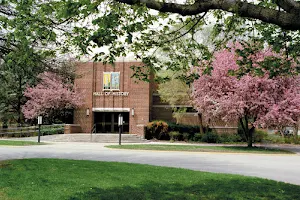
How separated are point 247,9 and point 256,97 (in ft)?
62.5

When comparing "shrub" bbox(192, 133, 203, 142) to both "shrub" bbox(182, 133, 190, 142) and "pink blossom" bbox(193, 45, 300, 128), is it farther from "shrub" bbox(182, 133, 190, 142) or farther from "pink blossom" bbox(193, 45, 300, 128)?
"pink blossom" bbox(193, 45, 300, 128)

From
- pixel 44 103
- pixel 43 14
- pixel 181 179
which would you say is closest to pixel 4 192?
pixel 43 14

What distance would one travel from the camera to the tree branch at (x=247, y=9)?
5180 millimetres

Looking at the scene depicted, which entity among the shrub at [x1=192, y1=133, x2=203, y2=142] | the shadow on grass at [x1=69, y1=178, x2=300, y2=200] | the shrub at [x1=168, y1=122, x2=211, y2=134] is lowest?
the shadow on grass at [x1=69, y1=178, x2=300, y2=200]

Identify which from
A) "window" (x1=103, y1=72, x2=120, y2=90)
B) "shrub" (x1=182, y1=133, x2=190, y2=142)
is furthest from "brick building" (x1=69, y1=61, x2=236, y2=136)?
"shrub" (x1=182, y1=133, x2=190, y2=142)

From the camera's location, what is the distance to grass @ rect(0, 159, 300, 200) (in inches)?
296

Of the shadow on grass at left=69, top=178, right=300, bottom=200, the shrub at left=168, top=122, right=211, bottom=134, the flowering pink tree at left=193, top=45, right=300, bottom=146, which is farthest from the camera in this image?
the shrub at left=168, top=122, right=211, bottom=134

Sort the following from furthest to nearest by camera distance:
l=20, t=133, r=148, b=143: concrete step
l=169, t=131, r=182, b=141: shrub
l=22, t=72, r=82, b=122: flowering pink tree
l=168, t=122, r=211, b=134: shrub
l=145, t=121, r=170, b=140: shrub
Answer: l=22, t=72, r=82, b=122: flowering pink tree < l=168, t=122, r=211, b=134: shrub < l=145, t=121, r=170, b=140: shrub < l=169, t=131, r=182, b=141: shrub < l=20, t=133, r=148, b=143: concrete step

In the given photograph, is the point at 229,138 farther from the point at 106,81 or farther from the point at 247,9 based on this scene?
the point at 247,9

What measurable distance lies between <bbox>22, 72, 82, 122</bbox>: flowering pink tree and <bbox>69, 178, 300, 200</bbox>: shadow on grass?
29891 millimetres

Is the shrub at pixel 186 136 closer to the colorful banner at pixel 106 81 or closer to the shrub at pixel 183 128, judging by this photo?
the shrub at pixel 183 128

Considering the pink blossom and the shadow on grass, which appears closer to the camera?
the shadow on grass

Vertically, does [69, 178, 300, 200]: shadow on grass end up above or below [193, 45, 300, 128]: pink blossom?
below

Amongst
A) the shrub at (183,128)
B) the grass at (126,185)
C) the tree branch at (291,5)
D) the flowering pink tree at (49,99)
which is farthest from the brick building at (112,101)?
the tree branch at (291,5)
